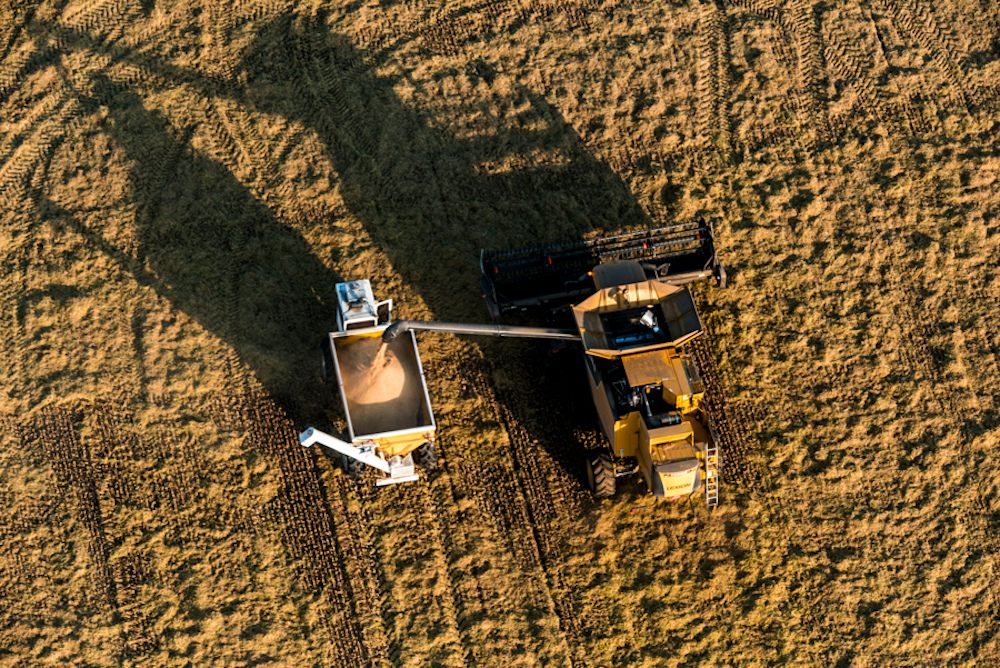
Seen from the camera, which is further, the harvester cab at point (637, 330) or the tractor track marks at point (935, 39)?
the tractor track marks at point (935, 39)

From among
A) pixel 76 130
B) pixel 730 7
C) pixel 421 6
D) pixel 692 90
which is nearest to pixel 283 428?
pixel 76 130

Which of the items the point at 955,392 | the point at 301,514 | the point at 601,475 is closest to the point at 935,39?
the point at 955,392

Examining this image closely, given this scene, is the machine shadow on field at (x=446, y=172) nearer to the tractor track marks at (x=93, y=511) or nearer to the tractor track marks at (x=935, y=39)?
the tractor track marks at (x=93, y=511)

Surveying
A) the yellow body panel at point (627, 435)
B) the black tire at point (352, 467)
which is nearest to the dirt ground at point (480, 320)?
the black tire at point (352, 467)

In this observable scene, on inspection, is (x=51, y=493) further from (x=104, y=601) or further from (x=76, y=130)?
(x=76, y=130)

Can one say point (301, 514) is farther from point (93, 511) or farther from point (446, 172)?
point (446, 172)
